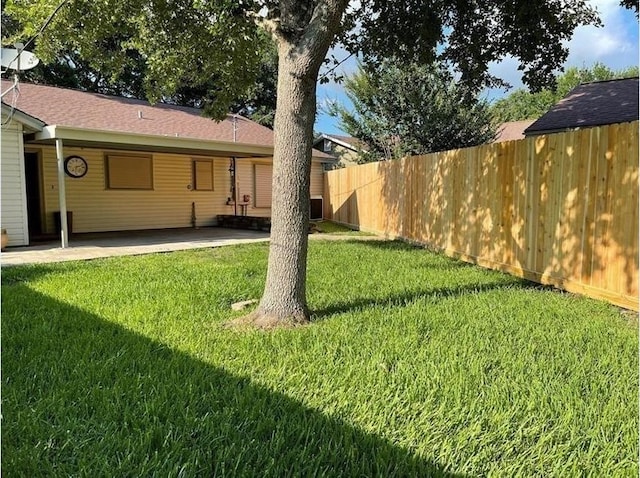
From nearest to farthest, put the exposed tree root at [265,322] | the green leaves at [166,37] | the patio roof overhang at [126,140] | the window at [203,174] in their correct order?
the exposed tree root at [265,322]
the green leaves at [166,37]
the patio roof overhang at [126,140]
the window at [203,174]

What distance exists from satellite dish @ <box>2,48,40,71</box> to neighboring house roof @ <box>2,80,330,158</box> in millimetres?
2136

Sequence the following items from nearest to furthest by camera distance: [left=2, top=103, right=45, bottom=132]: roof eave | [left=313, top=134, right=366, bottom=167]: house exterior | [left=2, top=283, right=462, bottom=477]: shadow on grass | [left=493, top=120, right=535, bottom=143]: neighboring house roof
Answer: [left=2, top=283, right=462, bottom=477]: shadow on grass, [left=2, top=103, right=45, bottom=132]: roof eave, [left=313, top=134, right=366, bottom=167]: house exterior, [left=493, top=120, right=535, bottom=143]: neighboring house roof

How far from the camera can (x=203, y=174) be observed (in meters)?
15.4

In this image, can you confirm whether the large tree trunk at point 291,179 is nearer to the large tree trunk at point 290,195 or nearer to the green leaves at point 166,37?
the large tree trunk at point 290,195

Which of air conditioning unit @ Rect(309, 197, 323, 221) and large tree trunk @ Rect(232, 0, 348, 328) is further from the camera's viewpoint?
air conditioning unit @ Rect(309, 197, 323, 221)

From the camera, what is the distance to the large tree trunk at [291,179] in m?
4.45

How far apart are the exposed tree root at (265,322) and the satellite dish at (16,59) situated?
488 centimetres

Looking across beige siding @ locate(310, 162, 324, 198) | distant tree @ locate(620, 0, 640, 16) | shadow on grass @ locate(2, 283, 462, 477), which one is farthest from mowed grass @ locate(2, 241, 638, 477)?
beige siding @ locate(310, 162, 324, 198)

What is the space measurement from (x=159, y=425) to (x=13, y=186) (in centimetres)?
923

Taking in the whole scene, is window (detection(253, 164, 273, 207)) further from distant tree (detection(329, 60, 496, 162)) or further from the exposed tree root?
the exposed tree root

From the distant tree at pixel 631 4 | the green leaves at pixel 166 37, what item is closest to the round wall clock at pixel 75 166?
the green leaves at pixel 166 37

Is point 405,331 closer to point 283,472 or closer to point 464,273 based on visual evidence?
point 283,472

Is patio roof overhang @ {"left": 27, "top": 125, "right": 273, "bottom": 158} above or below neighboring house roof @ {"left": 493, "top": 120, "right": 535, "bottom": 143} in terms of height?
below

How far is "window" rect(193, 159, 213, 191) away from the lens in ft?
49.9
